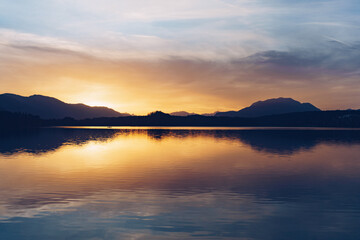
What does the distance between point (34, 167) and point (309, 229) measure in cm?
3194

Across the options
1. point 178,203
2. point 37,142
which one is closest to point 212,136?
point 37,142

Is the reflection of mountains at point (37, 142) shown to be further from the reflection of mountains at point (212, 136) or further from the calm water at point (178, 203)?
the calm water at point (178, 203)

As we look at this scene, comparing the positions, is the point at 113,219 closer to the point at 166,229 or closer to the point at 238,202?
the point at 166,229

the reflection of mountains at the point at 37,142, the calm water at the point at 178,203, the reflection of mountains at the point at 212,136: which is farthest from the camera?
the reflection of mountains at the point at 212,136

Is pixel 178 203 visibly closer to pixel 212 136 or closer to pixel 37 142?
pixel 37 142

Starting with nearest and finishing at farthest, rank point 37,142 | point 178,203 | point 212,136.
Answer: point 178,203 < point 37,142 < point 212,136

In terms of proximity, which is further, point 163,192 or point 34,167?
point 34,167

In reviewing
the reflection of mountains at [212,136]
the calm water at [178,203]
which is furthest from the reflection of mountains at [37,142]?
the calm water at [178,203]

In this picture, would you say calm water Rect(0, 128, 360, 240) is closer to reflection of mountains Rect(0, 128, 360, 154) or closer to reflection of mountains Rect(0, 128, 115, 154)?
reflection of mountains Rect(0, 128, 115, 154)

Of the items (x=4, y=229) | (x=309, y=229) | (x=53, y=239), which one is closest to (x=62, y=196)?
(x=4, y=229)

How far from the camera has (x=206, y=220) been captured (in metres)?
18.0

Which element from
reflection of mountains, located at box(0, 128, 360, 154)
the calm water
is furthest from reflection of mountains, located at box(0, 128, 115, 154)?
the calm water

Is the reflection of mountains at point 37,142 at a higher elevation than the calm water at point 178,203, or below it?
higher

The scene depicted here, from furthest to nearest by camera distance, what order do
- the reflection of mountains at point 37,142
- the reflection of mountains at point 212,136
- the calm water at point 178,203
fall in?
the reflection of mountains at point 212,136
the reflection of mountains at point 37,142
the calm water at point 178,203
